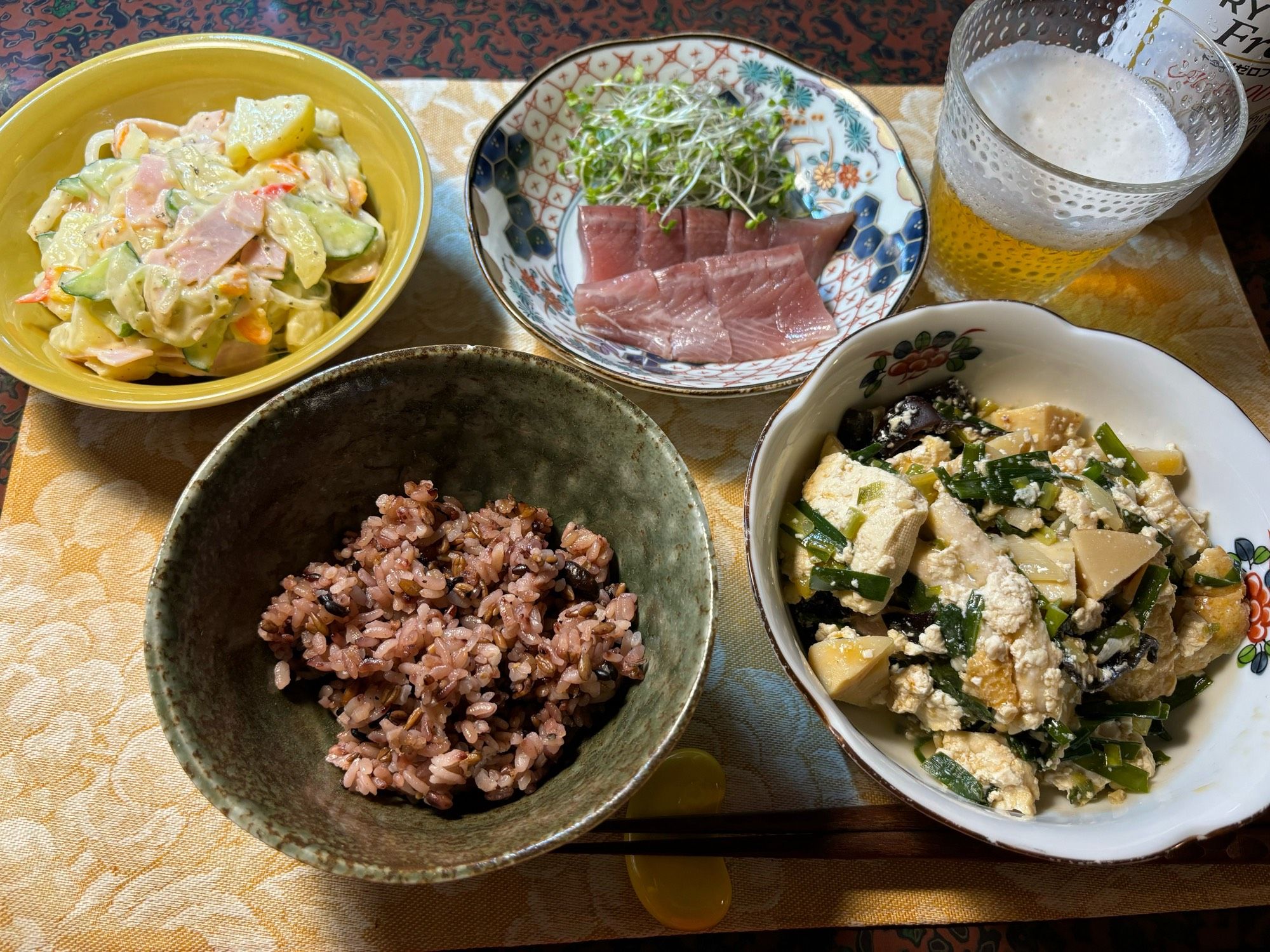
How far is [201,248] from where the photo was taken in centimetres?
164

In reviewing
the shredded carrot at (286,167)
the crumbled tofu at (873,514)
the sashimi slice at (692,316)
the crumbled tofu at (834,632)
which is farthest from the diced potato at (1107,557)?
the shredded carrot at (286,167)

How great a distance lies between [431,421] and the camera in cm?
140

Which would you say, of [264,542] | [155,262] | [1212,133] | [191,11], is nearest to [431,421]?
[264,542]

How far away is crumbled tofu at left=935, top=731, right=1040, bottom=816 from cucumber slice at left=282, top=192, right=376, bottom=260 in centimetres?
147

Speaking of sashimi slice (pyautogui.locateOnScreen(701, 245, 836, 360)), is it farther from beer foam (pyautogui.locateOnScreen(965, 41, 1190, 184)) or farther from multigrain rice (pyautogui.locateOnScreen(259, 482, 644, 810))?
multigrain rice (pyautogui.locateOnScreen(259, 482, 644, 810))

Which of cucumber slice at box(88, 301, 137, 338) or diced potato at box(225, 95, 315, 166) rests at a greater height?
diced potato at box(225, 95, 315, 166)

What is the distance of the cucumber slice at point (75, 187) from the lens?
177cm

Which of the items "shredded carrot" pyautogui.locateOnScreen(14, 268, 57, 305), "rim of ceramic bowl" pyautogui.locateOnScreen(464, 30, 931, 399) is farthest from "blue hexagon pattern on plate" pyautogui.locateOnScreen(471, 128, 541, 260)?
"shredded carrot" pyautogui.locateOnScreen(14, 268, 57, 305)

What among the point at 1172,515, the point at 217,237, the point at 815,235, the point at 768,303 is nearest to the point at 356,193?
the point at 217,237

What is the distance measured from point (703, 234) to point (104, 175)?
1.33m

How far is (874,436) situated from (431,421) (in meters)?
0.78

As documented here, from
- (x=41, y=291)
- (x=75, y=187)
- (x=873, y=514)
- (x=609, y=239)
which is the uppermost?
(x=873, y=514)

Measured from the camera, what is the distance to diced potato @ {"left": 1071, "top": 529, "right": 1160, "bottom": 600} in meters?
1.21

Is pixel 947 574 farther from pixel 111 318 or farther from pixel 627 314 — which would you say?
pixel 111 318
